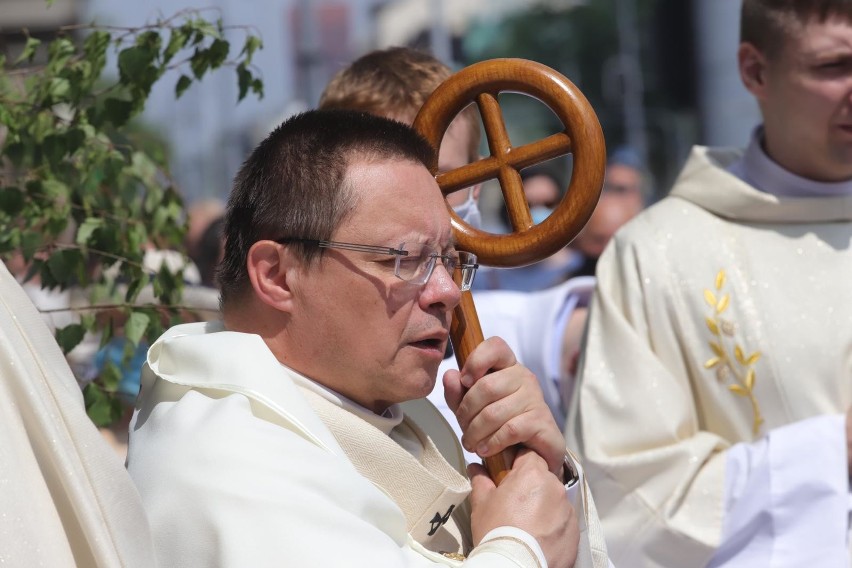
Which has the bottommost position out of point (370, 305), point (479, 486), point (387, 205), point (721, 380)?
point (721, 380)

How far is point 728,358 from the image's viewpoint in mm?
3533

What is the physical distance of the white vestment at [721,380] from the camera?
3.30m

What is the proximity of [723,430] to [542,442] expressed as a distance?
55.5 inches

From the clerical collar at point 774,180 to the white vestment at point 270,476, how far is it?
1.72m

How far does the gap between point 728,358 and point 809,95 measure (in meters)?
0.72

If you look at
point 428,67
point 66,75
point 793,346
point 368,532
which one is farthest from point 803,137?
point 368,532

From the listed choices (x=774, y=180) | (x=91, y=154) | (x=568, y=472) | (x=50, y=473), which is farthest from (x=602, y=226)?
(x=50, y=473)

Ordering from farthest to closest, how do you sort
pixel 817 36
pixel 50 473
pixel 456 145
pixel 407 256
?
pixel 817 36 → pixel 456 145 → pixel 407 256 → pixel 50 473

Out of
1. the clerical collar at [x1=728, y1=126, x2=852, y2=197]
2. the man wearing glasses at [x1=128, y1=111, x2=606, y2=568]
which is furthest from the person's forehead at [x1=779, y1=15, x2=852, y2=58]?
the man wearing glasses at [x1=128, y1=111, x2=606, y2=568]

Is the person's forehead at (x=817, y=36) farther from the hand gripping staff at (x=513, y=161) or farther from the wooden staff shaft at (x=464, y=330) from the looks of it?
the wooden staff shaft at (x=464, y=330)

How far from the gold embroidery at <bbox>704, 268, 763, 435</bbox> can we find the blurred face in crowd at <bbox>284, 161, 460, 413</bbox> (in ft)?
5.08

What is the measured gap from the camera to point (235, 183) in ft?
7.72

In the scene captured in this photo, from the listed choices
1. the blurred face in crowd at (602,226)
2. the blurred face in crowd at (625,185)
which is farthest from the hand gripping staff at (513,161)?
the blurred face in crowd at (625,185)

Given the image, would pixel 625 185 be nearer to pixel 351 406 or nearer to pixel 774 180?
pixel 774 180
